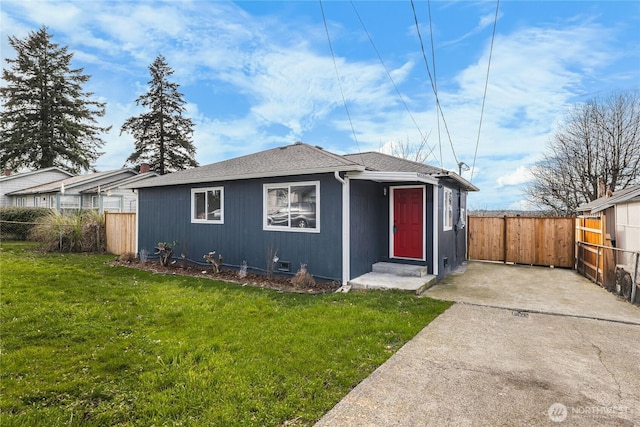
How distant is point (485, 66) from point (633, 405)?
23.4 ft

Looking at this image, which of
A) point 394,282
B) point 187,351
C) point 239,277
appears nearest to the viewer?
point 187,351

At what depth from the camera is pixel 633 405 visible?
2.66 m

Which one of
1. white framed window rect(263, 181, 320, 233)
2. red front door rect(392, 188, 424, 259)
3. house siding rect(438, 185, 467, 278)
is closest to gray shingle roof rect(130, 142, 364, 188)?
white framed window rect(263, 181, 320, 233)

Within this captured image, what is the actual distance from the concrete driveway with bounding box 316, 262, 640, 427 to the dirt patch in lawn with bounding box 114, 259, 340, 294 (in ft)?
8.62

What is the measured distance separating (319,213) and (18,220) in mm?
17555

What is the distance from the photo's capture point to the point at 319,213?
23.0 feet

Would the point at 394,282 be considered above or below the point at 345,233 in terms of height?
below

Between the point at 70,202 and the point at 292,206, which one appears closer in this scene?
the point at 292,206

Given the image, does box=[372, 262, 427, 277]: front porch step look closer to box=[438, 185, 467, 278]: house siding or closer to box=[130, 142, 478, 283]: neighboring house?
box=[130, 142, 478, 283]: neighboring house

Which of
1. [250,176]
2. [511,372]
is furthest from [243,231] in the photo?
[511,372]

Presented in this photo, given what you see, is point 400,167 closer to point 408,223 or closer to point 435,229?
point 408,223

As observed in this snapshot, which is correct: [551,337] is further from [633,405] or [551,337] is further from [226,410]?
[226,410]

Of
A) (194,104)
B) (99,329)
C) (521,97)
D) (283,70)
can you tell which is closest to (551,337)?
(99,329)

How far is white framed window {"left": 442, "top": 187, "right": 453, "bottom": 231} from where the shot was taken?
8148mm
